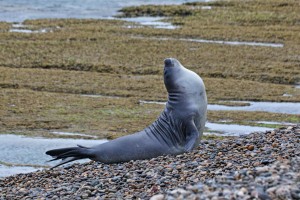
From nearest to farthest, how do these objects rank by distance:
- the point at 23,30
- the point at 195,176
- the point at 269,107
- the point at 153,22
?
the point at 195,176, the point at 269,107, the point at 23,30, the point at 153,22

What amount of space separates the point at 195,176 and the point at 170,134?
10.7 feet

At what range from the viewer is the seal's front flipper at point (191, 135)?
15613 millimetres

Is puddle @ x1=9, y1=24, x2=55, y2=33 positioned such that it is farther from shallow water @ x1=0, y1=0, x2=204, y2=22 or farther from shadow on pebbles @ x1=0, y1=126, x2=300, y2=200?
shadow on pebbles @ x1=0, y1=126, x2=300, y2=200

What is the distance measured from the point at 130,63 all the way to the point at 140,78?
3068 mm

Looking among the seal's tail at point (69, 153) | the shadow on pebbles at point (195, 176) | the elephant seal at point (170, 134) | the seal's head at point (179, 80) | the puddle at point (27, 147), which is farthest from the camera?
the puddle at point (27, 147)

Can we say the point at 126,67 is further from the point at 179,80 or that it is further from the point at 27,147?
the point at 179,80

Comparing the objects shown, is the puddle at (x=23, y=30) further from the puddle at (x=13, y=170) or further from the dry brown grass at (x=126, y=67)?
the puddle at (x=13, y=170)

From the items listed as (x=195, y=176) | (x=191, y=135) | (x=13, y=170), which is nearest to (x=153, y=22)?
(x=13, y=170)

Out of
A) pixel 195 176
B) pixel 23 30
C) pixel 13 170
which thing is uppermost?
pixel 195 176

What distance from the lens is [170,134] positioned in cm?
1594

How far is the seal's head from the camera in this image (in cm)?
1588

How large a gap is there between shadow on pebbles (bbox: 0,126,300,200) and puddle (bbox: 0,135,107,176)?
10.8 feet

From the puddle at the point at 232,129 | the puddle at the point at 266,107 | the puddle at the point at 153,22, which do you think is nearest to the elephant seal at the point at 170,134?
the puddle at the point at 232,129

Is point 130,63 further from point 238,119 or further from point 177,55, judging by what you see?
point 238,119
